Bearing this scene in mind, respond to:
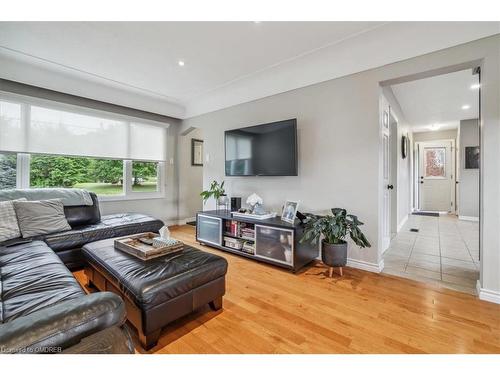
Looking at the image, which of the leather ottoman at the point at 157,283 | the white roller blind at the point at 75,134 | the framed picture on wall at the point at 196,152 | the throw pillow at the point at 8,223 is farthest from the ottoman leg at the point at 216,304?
the framed picture on wall at the point at 196,152

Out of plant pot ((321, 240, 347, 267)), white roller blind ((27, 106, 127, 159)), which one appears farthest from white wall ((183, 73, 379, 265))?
white roller blind ((27, 106, 127, 159))

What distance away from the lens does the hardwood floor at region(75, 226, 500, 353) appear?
1.42 m

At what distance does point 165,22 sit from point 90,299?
7.69ft

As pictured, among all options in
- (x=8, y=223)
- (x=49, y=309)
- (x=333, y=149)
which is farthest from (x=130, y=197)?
(x=49, y=309)

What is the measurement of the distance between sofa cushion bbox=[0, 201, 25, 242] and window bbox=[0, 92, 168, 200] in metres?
1.04

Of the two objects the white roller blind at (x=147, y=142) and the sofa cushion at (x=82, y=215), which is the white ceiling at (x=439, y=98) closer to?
the white roller blind at (x=147, y=142)

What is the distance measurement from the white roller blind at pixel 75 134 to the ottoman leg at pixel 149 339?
10.6 feet

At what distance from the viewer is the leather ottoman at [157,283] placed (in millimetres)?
1376

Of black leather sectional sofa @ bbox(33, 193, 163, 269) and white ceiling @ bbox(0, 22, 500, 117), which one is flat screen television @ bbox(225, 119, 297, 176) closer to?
white ceiling @ bbox(0, 22, 500, 117)

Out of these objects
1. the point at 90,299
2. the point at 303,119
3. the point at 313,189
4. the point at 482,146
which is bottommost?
the point at 90,299

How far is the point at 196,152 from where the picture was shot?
17.6ft
